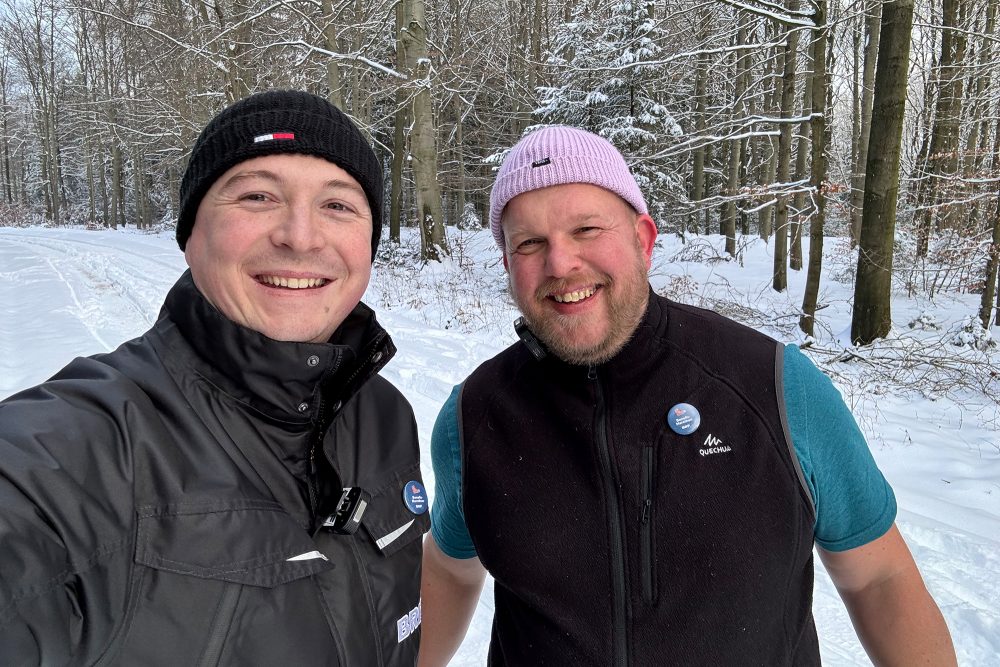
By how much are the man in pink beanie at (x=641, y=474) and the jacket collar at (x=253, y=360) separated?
52cm

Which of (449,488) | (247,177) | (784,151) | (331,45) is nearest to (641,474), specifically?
(449,488)

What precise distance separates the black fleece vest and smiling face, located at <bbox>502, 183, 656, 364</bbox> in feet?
0.27

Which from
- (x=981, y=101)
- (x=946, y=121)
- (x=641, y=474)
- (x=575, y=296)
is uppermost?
(x=981, y=101)

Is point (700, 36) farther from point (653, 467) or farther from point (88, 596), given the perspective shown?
point (88, 596)

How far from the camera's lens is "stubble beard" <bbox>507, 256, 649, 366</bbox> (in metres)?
1.60

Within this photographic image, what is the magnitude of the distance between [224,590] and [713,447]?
1.14 metres

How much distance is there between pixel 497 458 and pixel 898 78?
7950 mm

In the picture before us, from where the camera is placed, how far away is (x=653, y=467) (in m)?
1.47

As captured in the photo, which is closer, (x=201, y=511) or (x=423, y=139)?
(x=201, y=511)

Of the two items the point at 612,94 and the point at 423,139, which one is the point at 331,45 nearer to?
the point at 423,139

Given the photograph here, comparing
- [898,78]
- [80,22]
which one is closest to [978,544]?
[898,78]

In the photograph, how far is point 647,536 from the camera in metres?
1.43

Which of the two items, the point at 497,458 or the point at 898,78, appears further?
the point at 898,78

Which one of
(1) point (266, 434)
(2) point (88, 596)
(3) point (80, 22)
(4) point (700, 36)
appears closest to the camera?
(2) point (88, 596)
